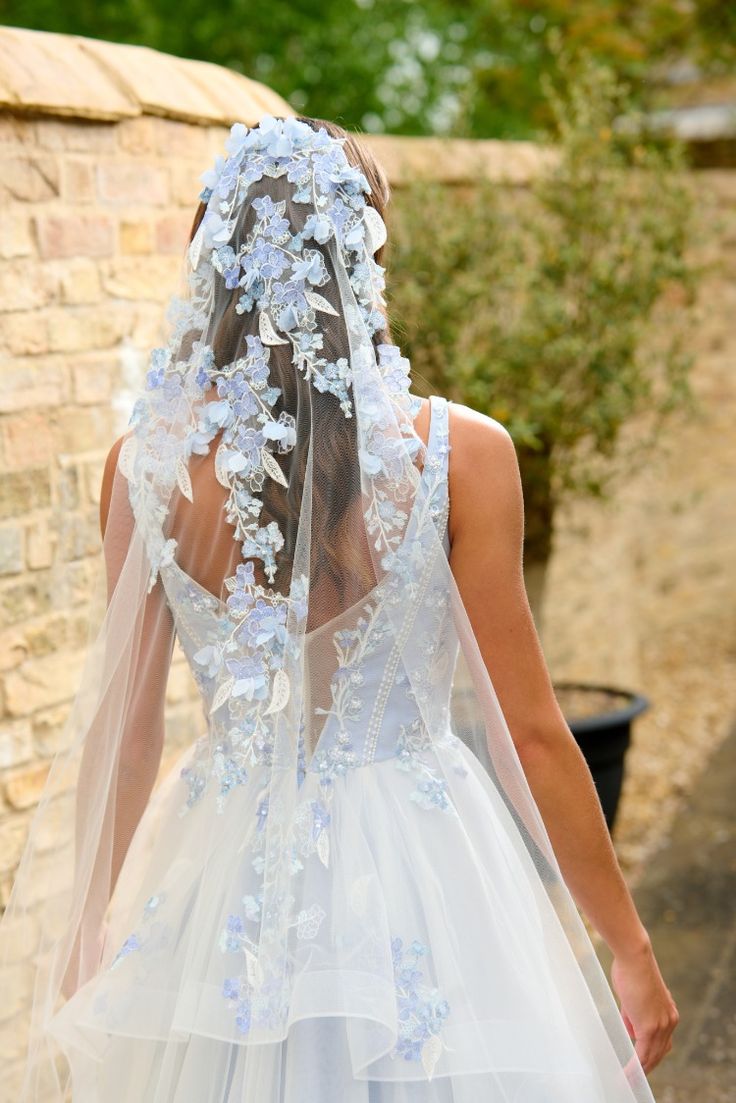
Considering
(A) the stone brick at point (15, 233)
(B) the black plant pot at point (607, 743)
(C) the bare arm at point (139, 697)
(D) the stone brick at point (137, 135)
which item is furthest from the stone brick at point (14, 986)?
(B) the black plant pot at point (607, 743)

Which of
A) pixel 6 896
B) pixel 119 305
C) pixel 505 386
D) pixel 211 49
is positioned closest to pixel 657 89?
pixel 211 49

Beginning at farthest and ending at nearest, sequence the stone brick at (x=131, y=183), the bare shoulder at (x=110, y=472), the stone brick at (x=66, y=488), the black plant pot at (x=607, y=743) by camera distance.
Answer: the black plant pot at (x=607, y=743)
the stone brick at (x=131, y=183)
the stone brick at (x=66, y=488)
the bare shoulder at (x=110, y=472)

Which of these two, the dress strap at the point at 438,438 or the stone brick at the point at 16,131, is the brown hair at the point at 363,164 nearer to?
the dress strap at the point at 438,438

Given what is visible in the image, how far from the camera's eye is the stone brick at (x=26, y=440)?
3045 millimetres

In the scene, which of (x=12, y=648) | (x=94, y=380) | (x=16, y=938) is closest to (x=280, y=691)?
(x=16, y=938)

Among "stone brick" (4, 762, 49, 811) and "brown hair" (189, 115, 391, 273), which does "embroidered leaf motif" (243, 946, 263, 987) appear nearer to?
"brown hair" (189, 115, 391, 273)

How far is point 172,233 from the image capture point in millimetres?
3662

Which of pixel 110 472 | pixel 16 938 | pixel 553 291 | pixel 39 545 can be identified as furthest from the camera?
pixel 553 291

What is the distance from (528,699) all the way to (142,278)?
85.4 inches

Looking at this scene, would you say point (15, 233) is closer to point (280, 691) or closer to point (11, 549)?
point (11, 549)

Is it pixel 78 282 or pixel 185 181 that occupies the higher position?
pixel 185 181

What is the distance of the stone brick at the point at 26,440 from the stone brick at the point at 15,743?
0.62m

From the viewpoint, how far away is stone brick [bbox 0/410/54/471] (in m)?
3.04

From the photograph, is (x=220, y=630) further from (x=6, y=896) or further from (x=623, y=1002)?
(x=6, y=896)
